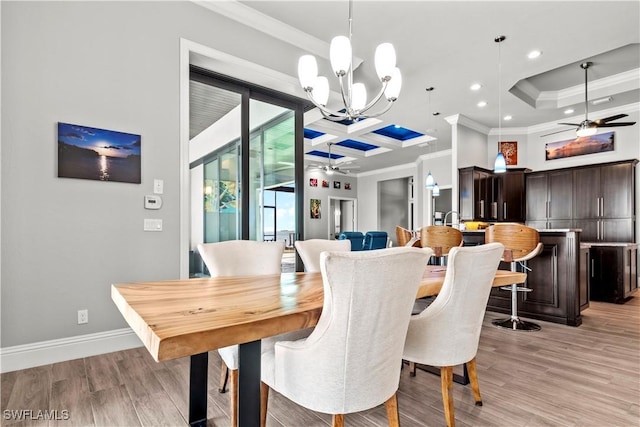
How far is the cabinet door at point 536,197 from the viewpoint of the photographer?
6105 millimetres

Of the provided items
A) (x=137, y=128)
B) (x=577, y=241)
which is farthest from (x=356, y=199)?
(x=137, y=128)

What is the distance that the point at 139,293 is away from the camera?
52.2 inches

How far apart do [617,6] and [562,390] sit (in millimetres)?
3546

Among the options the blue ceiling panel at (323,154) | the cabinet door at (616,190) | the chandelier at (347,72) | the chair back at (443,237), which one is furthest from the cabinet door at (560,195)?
the blue ceiling panel at (323,154)

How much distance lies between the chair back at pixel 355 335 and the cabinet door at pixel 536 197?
6275 millimetres

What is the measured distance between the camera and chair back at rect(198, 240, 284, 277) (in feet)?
6.49

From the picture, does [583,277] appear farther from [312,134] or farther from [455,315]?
[312,134]

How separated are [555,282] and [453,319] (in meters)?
2.66

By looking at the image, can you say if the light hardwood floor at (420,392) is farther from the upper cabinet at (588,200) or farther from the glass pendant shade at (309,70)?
the upper cabinet at (588,200)

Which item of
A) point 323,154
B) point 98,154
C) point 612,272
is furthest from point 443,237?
point 323,154

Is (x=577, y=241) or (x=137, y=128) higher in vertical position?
(x=137, y=128)

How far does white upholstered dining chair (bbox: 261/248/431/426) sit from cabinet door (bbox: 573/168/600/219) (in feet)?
20.0

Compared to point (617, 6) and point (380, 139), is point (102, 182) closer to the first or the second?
point (617, 6)

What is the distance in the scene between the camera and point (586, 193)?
5.59m
